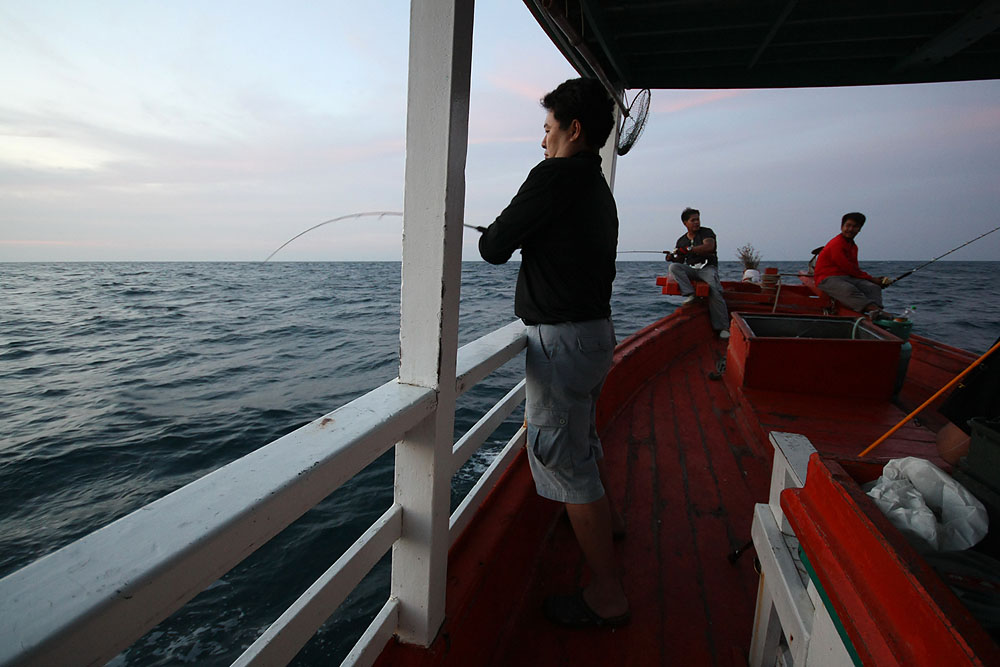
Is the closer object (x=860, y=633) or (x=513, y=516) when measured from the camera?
(x=860, y=633)

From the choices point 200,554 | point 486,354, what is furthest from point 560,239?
point 200,554

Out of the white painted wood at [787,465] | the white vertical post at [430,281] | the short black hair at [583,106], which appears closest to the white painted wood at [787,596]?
the white painted wood at [787,465]

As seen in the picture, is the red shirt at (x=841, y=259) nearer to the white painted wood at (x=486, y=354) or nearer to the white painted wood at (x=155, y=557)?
the white painted wood at (x=486, y=354)

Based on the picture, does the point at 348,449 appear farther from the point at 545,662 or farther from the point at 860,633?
the point at 545,662

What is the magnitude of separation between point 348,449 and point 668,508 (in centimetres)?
202

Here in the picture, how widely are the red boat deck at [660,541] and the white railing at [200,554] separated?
0.51 m

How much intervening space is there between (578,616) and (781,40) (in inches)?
129

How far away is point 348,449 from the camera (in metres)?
0.82

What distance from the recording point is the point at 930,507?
93 cm

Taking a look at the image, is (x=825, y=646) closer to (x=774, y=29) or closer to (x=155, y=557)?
(x=155, y=557)

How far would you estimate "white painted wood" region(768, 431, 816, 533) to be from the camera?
3.87ft

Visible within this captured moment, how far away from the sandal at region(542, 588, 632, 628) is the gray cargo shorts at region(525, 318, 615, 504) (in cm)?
47

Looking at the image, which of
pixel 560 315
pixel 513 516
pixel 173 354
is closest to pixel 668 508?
→ pixel 513 516

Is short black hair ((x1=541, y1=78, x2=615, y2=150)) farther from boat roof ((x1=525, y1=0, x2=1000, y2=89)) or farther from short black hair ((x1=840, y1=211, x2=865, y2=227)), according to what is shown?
short black hair ((x1=840, y1=211, x2=865, y2=227))
